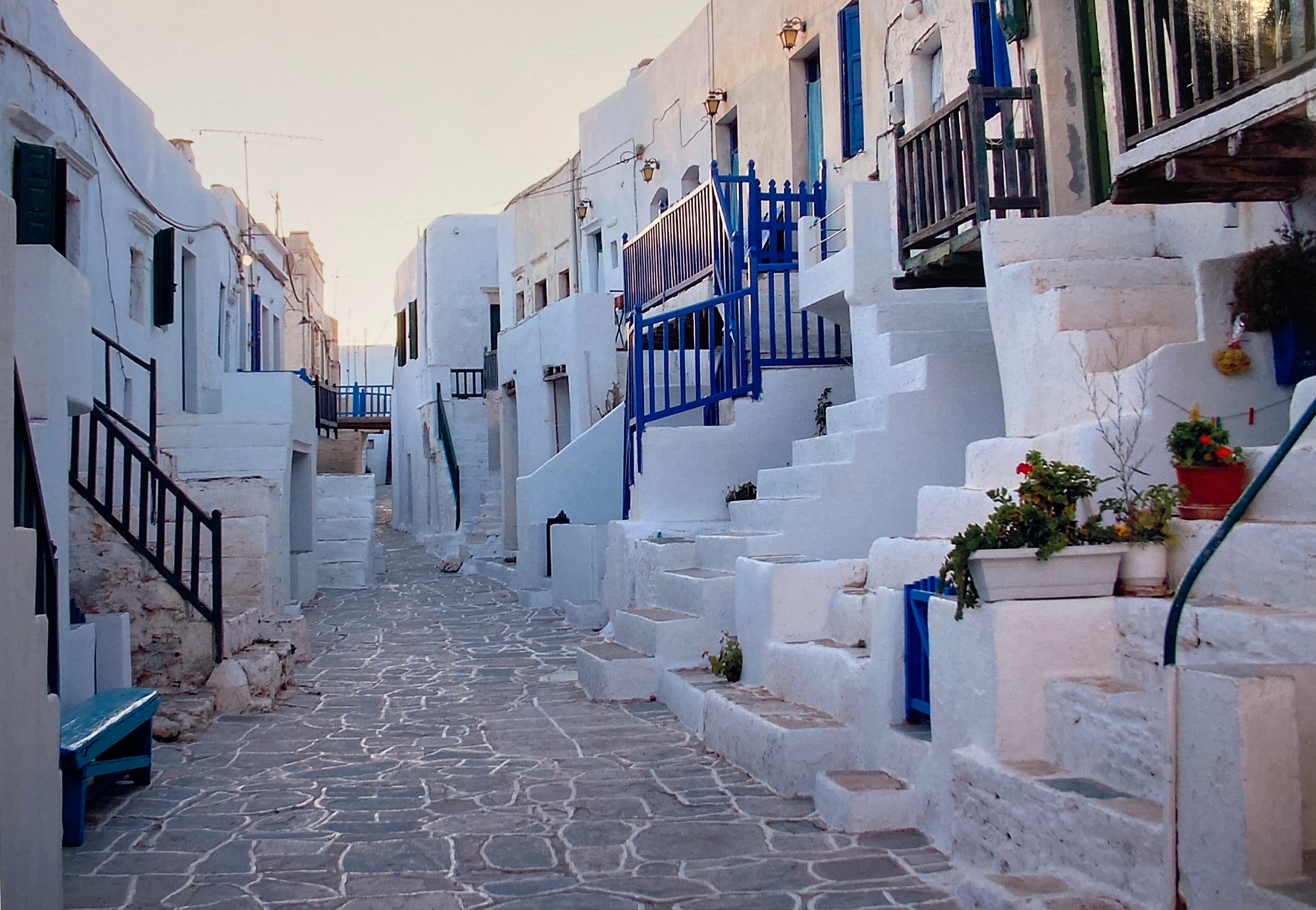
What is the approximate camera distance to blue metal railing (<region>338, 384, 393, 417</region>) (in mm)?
37062

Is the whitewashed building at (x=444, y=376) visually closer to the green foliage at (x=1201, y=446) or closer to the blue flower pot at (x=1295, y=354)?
the blue flower pot at (x=1295, y=354)

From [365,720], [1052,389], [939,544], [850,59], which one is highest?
[850,59]

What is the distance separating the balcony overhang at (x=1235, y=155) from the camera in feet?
15.7

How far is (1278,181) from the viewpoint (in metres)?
5.55

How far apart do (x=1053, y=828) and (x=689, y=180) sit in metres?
15.0

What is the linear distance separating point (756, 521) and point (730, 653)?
5.17 feet

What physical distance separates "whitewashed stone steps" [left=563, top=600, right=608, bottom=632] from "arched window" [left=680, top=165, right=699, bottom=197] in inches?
292

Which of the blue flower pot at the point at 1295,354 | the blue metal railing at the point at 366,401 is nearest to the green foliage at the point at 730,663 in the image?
the blue flower pot at the point at 1295,354

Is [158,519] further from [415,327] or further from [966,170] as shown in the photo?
[415,327]

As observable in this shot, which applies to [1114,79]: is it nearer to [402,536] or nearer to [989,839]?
[989,839]

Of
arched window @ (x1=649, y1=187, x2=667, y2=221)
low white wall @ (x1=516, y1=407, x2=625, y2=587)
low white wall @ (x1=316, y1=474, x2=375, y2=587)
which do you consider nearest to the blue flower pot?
low white wall @ (x1=516, y1=407, x2=625, y2=587)

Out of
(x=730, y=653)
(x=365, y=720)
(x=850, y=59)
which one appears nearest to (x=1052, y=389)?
(x=730, y=653)

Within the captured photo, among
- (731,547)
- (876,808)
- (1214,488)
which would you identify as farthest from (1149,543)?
(731,547)

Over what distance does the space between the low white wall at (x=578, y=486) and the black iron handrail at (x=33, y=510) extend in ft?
33.5
